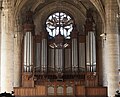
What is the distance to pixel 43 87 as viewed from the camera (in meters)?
33.7

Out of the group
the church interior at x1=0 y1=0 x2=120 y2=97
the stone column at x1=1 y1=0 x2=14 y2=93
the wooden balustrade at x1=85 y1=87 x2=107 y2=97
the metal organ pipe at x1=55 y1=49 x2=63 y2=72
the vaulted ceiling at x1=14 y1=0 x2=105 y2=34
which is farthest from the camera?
the vaulted ceiling at x1=14 y1=0 x2=105 y2=34

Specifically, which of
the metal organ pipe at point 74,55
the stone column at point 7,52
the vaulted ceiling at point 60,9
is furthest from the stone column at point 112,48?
the vaulted ceiling at point 60,9

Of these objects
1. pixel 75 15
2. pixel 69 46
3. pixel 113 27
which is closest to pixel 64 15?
pixel 75 15

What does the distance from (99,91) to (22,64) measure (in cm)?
794

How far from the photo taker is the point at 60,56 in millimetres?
37469

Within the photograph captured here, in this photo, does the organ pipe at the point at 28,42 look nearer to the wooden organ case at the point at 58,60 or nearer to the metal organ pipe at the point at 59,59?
the wooden organ case at the point at 58,60

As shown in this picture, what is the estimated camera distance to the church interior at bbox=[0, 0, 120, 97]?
1321 inches

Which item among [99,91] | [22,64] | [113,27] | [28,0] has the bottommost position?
[99,91]

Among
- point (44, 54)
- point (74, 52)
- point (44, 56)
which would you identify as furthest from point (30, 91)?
point (74, 52)

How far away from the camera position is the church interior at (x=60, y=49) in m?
33.6

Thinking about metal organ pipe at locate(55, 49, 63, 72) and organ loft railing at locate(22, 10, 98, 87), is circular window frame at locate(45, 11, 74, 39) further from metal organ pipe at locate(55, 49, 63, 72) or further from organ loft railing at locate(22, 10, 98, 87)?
metal organ pipe at locate(55, 49, 63, 72)

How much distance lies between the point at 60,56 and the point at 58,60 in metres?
0.44

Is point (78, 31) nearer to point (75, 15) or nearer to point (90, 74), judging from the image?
point (75, 15)

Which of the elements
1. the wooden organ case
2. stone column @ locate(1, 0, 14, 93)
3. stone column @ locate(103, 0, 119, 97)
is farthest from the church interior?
stone column @ locate(103, 0, 119, 97)
